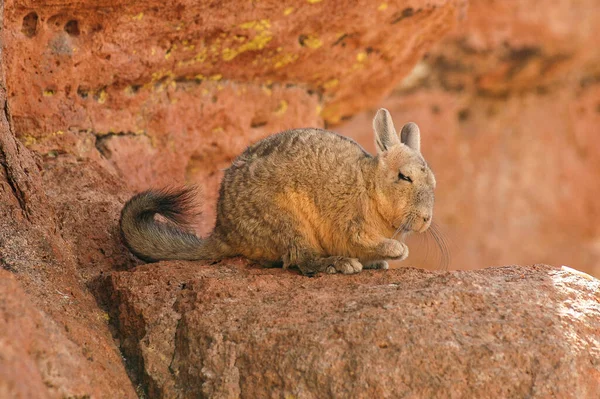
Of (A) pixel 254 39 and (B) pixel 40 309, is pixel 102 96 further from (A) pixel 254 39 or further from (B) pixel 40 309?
(B) pixel 40 309

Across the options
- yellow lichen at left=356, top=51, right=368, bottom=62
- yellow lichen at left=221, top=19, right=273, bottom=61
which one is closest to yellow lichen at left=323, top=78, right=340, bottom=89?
yellow lichen at left=356, top=51, right=368, bottom=62

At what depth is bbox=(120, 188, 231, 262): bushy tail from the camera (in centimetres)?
527

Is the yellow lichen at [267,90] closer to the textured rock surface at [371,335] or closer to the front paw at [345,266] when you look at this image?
the front paw at [345,266]

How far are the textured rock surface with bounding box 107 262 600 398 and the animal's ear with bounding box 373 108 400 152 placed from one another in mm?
1123

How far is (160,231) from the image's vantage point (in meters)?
5.41

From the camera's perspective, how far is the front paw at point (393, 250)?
16.8 feet

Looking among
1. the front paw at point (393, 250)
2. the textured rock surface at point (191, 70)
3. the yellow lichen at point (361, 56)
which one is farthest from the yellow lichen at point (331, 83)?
the front paw at point (393, 250)

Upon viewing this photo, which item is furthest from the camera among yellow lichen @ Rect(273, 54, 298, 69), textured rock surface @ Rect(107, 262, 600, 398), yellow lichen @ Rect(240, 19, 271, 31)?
yellow lichen @ Rect(273, 54, 298, 69)

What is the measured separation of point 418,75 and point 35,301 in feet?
29.7

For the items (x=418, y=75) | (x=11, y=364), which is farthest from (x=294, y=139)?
(x=418, y=75)

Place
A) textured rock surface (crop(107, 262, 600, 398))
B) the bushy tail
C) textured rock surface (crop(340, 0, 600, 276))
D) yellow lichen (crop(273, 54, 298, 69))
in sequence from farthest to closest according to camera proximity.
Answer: textured rock surface (crop(340, 0, 600, 276))
yellow lichen (crop(273, 54, 298, 69))
the bushy tail
textured rock surface (crop(107, 262, 600, 398))

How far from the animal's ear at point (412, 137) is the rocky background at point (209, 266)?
2.11 feet

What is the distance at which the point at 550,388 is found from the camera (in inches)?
146

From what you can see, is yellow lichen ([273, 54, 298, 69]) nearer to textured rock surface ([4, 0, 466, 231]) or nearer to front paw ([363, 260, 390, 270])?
textured rock surface ([4, 0, 466, 231])
